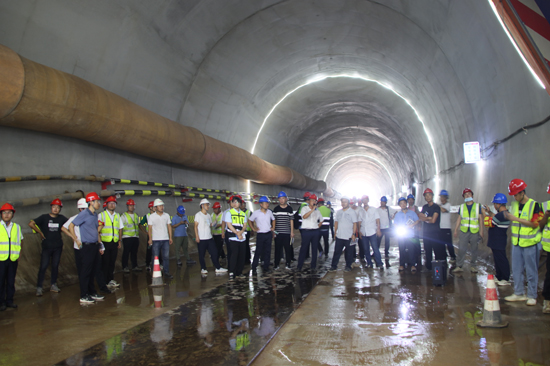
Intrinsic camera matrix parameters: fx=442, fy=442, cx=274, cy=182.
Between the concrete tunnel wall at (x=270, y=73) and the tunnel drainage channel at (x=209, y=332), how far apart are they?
3373mm

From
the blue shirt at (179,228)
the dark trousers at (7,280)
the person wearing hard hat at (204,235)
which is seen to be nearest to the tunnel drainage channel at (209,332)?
the person wearing hard hat at (204,235)

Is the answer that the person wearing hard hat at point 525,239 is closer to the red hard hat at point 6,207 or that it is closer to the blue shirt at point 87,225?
the blue shirt at point 87,225

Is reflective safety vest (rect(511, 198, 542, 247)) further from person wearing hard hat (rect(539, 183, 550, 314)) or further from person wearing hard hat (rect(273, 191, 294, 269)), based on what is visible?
person wearing hard hat (rect(273, 191, 294, 269))

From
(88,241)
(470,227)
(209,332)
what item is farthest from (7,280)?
(470,227)

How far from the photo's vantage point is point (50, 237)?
716 centimetres

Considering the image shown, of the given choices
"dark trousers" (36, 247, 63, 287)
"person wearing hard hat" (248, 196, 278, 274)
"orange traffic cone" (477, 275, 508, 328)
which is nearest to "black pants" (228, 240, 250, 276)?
"person wearing hard hat" (248, 196, 278, 274)

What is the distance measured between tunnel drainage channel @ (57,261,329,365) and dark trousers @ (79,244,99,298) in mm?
1657

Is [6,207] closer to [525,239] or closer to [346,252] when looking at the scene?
[346,252]

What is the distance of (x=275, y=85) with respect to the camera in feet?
51.2

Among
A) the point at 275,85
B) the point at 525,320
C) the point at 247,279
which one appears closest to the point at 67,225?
the point at 247,279

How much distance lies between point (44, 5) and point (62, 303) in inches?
186

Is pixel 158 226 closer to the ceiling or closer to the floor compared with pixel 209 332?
closer to the ceiling

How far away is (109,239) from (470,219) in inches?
269

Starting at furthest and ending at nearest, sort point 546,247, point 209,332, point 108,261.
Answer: point 108,261 < point 546,247 < point 209,332
